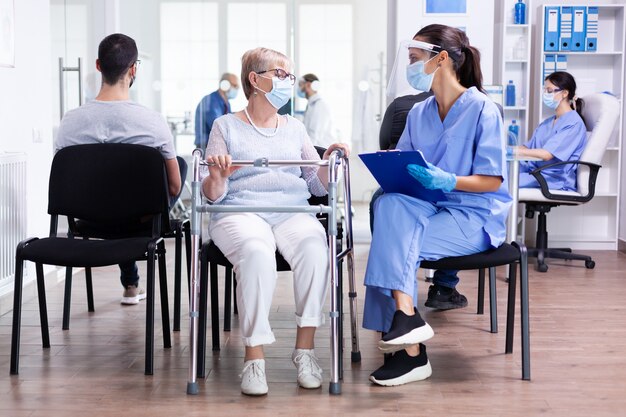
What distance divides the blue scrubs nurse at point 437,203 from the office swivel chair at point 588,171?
2114 millimetres

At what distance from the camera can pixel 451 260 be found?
2807 millimetres

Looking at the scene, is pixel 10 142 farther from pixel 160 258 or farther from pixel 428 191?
pixel 428 191

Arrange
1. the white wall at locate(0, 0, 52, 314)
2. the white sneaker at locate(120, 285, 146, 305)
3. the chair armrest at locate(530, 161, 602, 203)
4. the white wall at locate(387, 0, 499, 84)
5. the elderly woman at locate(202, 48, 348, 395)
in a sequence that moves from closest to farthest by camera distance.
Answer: the elderly woman at locate(202, 48, 348, 395) < the white wall at locate(0, 0, 52, 314) < the white sneaker at locate(120, 285, 146, 305) < the chair armrest at locate(530, 161, 602, 203) < the white wall at locate(387, 0, 499, 84)

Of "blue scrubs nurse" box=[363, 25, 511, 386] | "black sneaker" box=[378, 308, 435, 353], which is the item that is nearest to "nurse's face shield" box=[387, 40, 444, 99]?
"blue scrubs nurse" box=[363, 25, 511, 386]

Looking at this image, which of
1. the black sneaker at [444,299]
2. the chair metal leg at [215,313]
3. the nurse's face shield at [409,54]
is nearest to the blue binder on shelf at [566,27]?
the black sneaker at [444,299]

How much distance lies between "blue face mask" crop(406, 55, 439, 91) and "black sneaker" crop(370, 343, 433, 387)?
0.89 meters

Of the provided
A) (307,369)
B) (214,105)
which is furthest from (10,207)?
(214,105)

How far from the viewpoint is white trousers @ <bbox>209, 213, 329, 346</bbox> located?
8.62ft

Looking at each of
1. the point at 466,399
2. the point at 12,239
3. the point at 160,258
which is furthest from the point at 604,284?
the point at 12,239

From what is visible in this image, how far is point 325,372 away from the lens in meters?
2.89

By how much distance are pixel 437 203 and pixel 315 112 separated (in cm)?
329

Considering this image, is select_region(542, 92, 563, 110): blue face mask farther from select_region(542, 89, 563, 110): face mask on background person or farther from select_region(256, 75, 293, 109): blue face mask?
select_region(256, 75, 293, 109): blue face mask

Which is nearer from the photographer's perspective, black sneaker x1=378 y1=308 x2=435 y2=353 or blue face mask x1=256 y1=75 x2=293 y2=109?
black sneaker x1=378 y1=308 x2=435 y2=353

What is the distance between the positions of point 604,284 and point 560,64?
183 centimetres
